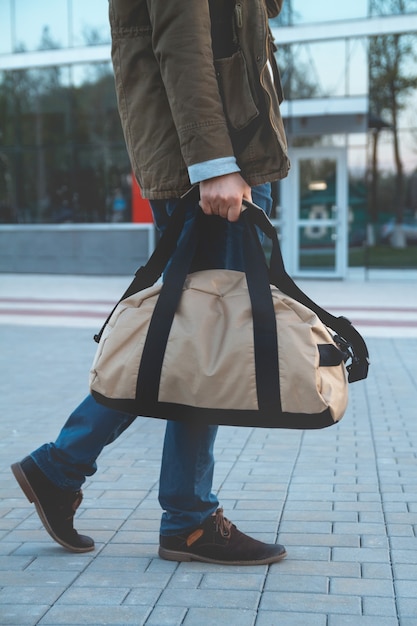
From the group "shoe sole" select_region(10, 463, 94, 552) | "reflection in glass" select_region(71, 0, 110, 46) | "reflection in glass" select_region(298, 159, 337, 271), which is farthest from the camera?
"reflection in glass" select_region(71, 0, 110, 46)

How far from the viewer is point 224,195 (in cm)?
262

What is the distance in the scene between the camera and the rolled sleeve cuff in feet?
8.48

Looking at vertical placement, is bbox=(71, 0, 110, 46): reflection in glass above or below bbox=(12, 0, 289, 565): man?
above

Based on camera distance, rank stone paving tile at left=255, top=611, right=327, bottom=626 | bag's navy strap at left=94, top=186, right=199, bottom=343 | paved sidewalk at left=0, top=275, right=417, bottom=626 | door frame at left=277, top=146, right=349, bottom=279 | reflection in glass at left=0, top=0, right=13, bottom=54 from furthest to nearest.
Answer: reflection in glass at left=0, top=0, right=13, bottom=54 < door frame at left=277, top=146, right=349, bottom=279 < bag's navy strap at left=94, top=186, right=199, bottom=343 < paved sidewalk at left=0, top=275, right=417, bottom=626 < stone paving tile at left=255, top=611, right=327, bottom=626

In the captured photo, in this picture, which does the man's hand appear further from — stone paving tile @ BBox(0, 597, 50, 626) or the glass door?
the glass door

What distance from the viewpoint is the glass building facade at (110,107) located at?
17875mm

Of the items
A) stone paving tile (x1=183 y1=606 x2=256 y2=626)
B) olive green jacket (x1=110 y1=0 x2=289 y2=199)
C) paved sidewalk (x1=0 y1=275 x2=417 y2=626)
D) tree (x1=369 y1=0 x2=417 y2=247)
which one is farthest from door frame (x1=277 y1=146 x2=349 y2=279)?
stone paving tile (x1=183 y1=606 x2=256 y2=626)

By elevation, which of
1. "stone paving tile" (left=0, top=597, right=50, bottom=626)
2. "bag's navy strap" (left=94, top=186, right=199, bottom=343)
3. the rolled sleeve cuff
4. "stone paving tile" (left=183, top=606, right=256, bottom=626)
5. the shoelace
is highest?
the rolled sleeve cuff

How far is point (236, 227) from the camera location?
110 inches

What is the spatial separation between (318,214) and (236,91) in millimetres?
15606

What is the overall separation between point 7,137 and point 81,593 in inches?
747

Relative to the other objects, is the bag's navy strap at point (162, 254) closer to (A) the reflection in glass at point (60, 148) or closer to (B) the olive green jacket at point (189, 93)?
(B) the olive green jacket at point (189, 93)

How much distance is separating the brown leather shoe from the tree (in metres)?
15.6

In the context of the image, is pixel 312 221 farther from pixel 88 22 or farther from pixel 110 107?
pixel 88 22
